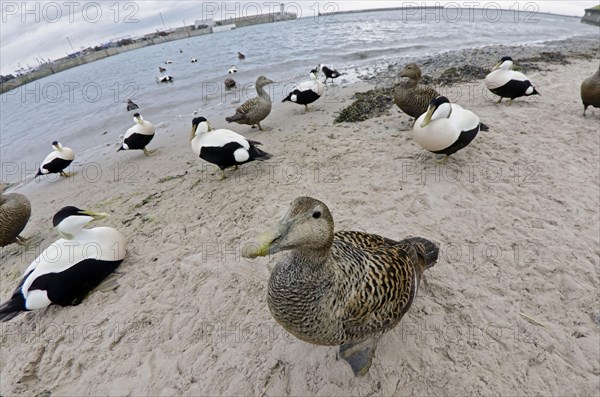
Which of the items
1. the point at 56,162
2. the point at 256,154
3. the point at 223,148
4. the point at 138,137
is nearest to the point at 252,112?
the point at 256,154

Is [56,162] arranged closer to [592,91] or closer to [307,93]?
[307,93]

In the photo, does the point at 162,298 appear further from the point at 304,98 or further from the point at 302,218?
the point at 304,98

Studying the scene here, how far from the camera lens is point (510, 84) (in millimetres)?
6617

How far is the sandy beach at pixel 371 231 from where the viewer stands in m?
2.38

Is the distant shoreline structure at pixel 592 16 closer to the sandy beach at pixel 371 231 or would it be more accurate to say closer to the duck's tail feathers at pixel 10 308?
the sandy beach at pixel 371 231

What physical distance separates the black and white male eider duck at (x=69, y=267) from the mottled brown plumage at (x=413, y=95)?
19.2ft

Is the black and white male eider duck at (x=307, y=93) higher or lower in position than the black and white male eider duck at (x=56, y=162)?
higher

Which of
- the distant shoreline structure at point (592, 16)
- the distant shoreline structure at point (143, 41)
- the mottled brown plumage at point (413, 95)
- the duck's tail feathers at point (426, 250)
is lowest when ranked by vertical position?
the distant shoreline structure at point (592, 16)

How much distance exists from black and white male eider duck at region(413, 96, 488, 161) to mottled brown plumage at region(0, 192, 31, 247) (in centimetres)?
674

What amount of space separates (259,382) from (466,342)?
5.96 feet

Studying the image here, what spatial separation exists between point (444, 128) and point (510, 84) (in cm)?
373

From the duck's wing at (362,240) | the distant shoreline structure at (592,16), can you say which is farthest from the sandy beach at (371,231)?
the distant shoreline structure at (592,16)

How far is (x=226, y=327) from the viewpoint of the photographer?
9.30 feet

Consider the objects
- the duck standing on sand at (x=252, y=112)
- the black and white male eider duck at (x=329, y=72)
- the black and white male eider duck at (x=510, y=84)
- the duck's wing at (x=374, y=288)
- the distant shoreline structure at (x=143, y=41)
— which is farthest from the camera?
the distant shoreline structure at (x=143, y=41)
